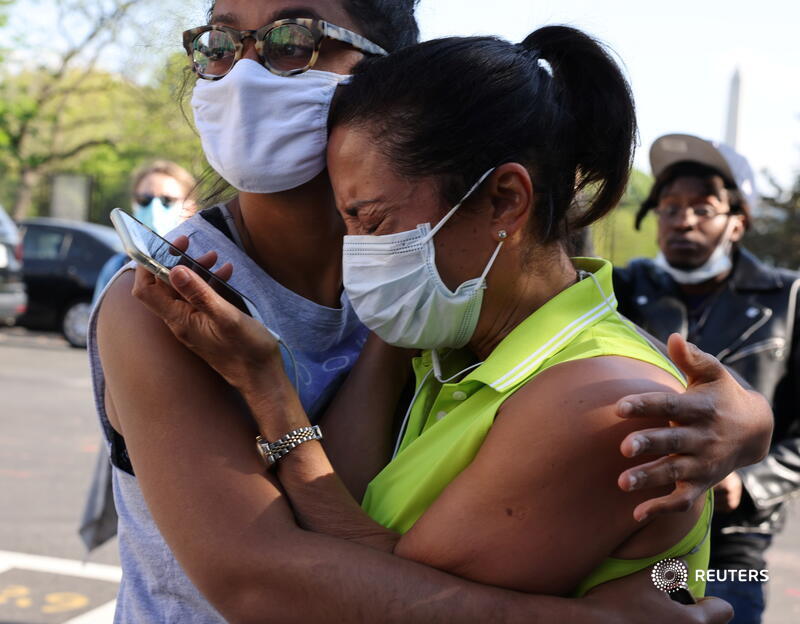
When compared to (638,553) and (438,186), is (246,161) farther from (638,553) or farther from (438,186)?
(638,553)

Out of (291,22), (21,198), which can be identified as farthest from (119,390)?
(21,198)

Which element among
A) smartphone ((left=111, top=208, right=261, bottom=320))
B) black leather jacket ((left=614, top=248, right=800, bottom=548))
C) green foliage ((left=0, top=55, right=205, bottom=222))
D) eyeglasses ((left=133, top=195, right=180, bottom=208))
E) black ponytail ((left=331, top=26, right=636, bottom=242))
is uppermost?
black ponytail ((left=331, top=26, right=636, bottom=242))

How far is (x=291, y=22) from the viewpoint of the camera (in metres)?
1.91

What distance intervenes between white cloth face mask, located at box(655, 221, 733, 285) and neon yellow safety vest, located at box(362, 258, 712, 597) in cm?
213

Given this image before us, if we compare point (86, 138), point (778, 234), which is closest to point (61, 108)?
point (86, 138)

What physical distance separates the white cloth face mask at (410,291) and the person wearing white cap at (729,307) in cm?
140

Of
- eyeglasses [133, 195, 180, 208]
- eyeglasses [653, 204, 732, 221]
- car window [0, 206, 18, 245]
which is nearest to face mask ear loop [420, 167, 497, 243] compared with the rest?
eyeglasses [653, 204, 732, 221]

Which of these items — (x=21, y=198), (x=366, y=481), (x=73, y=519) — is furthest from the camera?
(x=21, y=198)

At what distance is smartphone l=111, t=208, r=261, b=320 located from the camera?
1559 millimetres

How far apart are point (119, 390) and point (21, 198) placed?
22638 mm

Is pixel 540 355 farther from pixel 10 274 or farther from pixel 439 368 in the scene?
pixel 10 274

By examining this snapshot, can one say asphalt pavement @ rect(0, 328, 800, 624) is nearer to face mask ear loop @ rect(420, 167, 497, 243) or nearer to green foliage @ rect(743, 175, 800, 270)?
face mask ear loop @ rect(420, 167, 497, 243)

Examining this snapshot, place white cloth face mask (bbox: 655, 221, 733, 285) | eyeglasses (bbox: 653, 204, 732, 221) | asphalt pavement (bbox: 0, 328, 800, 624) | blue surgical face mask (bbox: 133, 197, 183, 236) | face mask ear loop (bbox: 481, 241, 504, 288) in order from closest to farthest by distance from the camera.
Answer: face mask ear loop (bbox: 481, 241, 504, 288), white cloth face mask (bbox: 655, 221, 733, 285), eyeglasses (bbox: 653, 204, 732, 221), asphalt pavement (bbox: 0, 328, 800, 624), blue surgical face mask (bbox: 133, 197, 183, 236)

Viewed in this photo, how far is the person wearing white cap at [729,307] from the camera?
10.6ft
